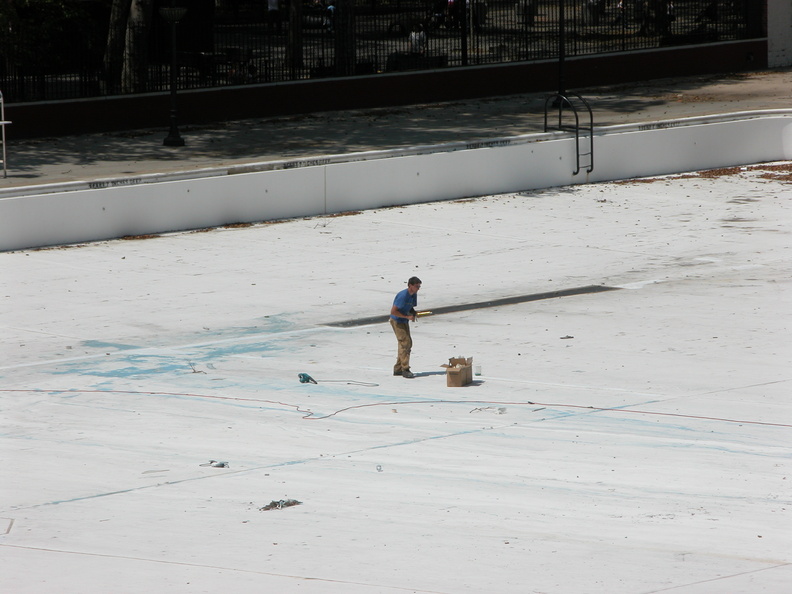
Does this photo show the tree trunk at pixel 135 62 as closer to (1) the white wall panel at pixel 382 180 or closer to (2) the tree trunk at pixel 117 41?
(2) the tree trunk at pixel 117 41

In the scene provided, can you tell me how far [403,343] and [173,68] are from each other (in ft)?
46.8

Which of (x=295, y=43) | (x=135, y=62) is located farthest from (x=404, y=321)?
(x=295, y=43)

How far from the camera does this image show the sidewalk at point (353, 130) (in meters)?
26.8

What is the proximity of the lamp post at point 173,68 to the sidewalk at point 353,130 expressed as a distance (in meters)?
0.25

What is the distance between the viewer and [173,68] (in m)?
27.4

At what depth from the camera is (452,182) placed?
89.1 ft

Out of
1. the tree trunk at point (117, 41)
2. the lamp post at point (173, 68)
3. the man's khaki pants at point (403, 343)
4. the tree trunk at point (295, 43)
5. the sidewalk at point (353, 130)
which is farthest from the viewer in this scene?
the tree trunk at point (295, 43)

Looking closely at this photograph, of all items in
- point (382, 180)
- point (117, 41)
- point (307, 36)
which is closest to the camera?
point (382, 180)

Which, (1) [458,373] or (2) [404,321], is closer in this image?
(1) [458,373]

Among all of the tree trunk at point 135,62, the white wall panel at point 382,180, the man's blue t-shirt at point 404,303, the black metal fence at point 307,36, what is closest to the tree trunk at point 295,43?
the black metal fence at point 307,36

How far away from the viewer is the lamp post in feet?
87.0

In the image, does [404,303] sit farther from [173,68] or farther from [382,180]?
[173,68]

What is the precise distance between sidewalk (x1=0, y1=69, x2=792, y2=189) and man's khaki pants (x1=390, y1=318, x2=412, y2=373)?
37.8ft

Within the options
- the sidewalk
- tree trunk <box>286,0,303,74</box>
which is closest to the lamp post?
the sidewalk
